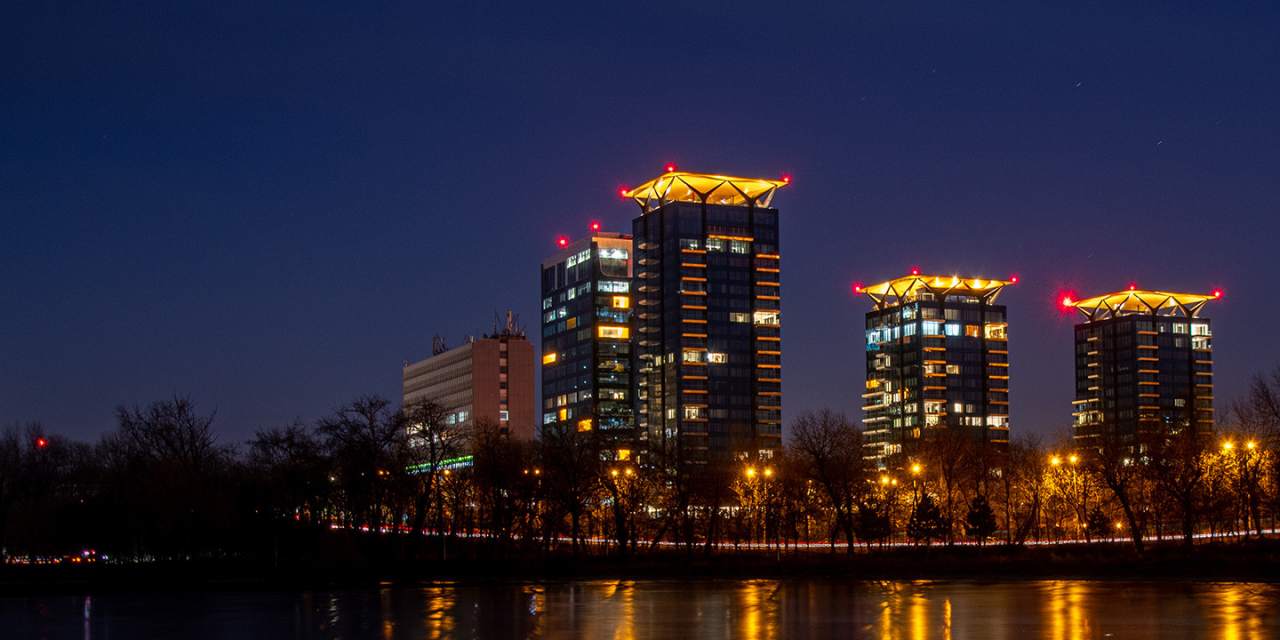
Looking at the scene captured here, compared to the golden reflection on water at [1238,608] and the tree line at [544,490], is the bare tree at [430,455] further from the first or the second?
the golden reflection on water at [1238,608]

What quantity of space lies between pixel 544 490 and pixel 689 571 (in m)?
28.9

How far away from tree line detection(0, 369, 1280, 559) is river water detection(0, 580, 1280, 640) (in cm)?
3445

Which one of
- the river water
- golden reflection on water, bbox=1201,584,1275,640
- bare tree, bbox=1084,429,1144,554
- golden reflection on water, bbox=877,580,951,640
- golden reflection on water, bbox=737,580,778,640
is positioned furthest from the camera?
bare tree, bbox=1084,429,1144,554

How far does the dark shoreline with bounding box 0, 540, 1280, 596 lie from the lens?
74875 millimetres

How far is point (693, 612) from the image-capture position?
5141cm

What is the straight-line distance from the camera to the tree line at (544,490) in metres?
108

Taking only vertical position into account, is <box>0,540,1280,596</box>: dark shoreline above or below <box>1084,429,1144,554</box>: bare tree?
below

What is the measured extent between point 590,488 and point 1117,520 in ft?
244

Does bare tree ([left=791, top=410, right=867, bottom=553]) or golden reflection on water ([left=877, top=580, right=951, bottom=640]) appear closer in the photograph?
golden reflection on water ([left=877, top=580, right=951, bottom=640])

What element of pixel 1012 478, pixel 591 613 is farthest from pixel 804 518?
pixel 591 613

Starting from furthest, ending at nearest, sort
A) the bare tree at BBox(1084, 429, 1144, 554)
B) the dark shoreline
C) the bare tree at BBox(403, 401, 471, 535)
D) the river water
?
1. the bare tree at BBox(403, 401, 471, 535)
2. the bare tree at BBox(1084, 429, 1144, 554)
3. the dark shoreline
4. the river water

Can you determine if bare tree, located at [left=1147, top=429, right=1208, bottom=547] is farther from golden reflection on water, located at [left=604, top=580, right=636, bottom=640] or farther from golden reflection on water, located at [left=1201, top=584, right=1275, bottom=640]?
golden reflection on water, located at [left=604, top=580, right=636, bottom=640]

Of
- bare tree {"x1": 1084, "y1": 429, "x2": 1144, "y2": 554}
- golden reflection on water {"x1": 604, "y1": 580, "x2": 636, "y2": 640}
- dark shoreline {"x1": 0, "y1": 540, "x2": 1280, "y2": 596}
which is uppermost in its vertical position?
bare tree {"x1": 1084, "y1": 429, "x2": 1144, "y2": 554}

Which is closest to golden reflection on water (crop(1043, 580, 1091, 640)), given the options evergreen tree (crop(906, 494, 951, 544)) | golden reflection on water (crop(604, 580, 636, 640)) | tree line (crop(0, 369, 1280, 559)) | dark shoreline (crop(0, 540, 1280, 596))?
dark shoreline (crop(0, 540, 1280, 596))
